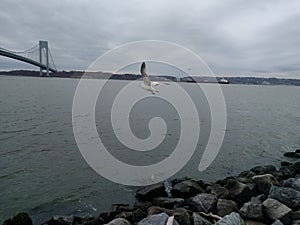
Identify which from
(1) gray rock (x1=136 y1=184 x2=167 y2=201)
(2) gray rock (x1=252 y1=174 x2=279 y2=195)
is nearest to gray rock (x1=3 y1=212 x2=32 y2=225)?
(1) gray rock (x1=136 y1=184 x2=167 y2=201)

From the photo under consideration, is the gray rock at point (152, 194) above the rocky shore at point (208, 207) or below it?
below

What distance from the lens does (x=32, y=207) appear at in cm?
859

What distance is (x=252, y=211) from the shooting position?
7.34 metres

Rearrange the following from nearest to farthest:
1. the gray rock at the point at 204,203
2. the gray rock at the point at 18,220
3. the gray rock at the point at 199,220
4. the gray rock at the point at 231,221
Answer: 1. the gray rock at the point at 231,221
2. the gray rock at the point at 199,220
3. the gray rock at the point at 18,220
4. the gray rock at the point at 204,203

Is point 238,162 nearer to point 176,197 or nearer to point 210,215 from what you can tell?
point 176,197

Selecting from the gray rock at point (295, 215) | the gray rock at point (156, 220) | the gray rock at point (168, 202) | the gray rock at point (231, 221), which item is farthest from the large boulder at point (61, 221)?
the gray rock at point (295, 215)

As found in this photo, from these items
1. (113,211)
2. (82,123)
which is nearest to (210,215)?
(113,211)

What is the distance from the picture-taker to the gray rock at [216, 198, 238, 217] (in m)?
7.56

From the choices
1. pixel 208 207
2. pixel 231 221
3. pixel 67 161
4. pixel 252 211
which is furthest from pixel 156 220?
pixel 67 161

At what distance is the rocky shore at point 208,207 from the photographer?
6652mm

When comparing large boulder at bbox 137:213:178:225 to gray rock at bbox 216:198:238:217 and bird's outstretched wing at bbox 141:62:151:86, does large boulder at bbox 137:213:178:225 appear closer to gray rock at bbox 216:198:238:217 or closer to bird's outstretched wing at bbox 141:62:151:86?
gray rock at bbox 216:198:238:217

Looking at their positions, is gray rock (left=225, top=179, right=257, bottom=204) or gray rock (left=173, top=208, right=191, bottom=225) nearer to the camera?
gray rock (left=173, top=208, right=191, bottom=225)

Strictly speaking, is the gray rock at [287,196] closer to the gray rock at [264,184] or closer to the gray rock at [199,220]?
the gray rock at [264,184]

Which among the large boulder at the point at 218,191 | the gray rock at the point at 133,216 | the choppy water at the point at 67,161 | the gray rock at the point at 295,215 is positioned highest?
the gray rock at the point at 295,215
